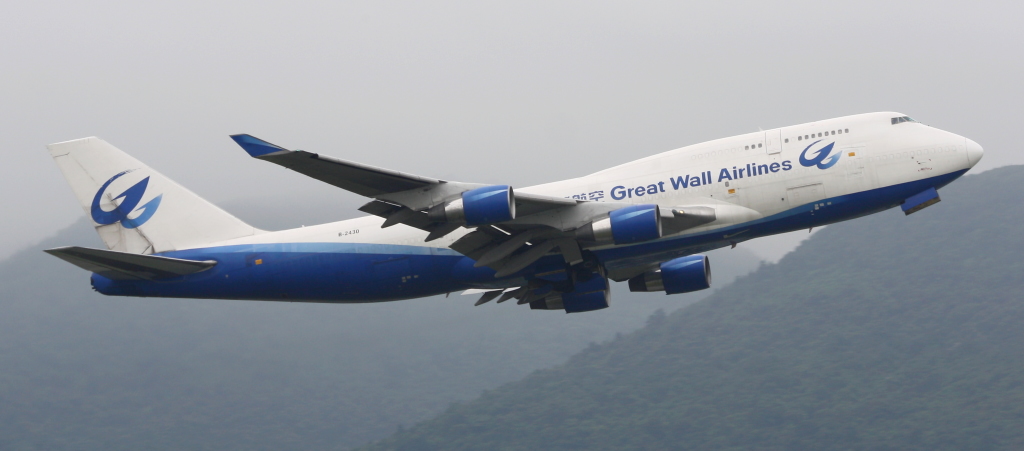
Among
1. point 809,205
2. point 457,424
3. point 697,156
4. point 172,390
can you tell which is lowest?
point 457,424

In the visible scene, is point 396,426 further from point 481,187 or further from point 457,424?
point 481,187

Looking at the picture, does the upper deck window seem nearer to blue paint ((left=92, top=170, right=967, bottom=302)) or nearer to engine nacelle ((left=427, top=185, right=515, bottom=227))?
blue paint ((left=92, top=170, right=967, bottom=302))

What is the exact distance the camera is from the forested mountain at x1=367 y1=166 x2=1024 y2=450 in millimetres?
99750


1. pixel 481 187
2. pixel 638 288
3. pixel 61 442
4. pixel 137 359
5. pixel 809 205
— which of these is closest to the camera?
pixel 481 187

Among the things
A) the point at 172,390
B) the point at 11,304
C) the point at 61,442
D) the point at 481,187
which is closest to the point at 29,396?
the point at 61,442

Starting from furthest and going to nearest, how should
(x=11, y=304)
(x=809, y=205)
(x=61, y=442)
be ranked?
(x=11, y=304), (x=61, y=442), (x=809, y=205)

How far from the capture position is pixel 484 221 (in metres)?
30.9

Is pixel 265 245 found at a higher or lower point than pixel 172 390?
higher

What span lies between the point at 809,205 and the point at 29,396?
92821 millimetres

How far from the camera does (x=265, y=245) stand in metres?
38.6

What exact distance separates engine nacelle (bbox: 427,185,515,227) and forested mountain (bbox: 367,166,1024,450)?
72.1m

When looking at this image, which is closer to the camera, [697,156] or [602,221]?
[602,221]

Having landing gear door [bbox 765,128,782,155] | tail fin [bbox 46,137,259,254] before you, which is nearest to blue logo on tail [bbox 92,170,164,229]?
tail fin [bbox 46,137,259,254]

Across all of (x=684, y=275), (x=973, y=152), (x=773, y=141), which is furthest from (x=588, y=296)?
(x=973, y=152)
